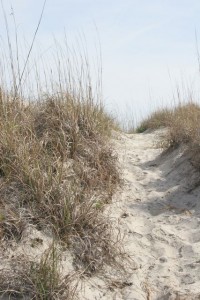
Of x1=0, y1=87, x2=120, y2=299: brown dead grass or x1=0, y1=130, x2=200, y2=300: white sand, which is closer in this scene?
x1=0, y1=130, x2=200, y2=300: white sand

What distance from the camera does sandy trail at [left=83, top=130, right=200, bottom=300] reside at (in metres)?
2.64

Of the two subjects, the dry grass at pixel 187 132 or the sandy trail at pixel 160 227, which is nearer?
the sandy trail at pixel 160 227

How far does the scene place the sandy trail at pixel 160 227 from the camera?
8.65 feet

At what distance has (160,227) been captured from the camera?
3.45m

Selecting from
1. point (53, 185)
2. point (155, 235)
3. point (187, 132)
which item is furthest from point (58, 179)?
point (187, 132)

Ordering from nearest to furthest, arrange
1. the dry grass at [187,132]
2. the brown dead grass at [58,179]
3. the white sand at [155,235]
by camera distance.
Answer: the white sand at [155,235] → the brown dead grass at [58,179] → the dry grass at [187,132]

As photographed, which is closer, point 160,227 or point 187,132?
point 160,227

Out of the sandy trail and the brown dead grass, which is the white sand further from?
the brown dead grass

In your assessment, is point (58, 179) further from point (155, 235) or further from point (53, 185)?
point (155, 235)

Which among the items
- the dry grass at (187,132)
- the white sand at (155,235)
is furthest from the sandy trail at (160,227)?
the dry grass at (187,132)

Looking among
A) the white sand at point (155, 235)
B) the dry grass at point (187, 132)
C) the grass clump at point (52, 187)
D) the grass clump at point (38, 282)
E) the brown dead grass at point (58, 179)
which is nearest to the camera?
the grass clump at point (38, 282)

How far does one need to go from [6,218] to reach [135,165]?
2.51m

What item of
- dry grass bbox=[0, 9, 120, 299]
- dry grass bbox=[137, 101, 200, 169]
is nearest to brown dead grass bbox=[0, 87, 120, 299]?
dry grass bbox=[0, 9, 120, 299]

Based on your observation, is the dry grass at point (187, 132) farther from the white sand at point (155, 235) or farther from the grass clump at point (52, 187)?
the grass clump at point (52, 187)
